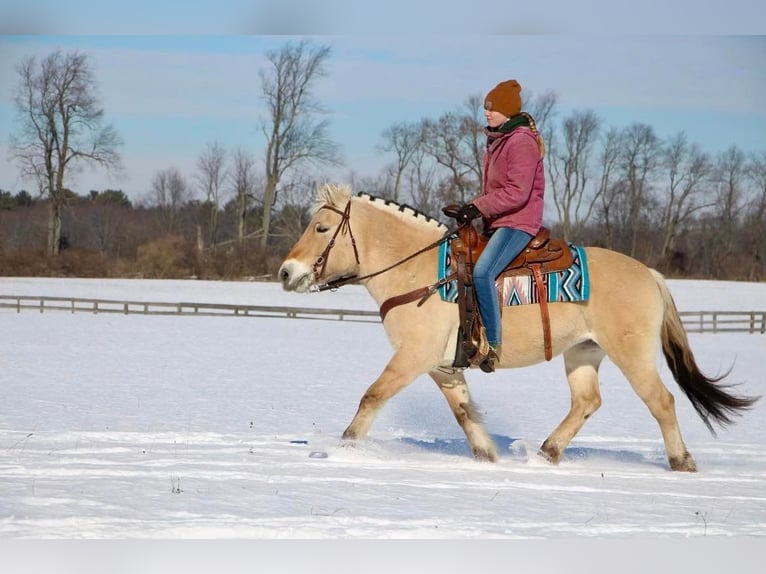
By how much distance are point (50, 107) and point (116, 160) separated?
3171 millimetres

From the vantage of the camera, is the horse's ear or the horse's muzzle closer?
the horse's muzzle

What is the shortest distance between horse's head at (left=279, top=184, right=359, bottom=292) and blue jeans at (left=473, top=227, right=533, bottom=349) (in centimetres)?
105

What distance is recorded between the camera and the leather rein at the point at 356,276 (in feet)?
21.9

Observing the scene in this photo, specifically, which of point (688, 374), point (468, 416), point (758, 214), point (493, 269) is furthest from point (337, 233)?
point (758, 214)

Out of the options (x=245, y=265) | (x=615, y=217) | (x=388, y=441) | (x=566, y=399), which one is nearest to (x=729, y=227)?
(x=615, y=217)

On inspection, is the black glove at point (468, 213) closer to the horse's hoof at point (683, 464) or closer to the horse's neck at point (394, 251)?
the horse's neck at point (394, 251)

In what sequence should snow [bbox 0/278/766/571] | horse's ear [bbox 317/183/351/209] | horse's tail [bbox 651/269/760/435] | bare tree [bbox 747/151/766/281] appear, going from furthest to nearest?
bare tree [bbox 747/151/766/281], horse's tail [bbox 651/269/760/435], horse's ear [bbox 317/183/351/209], snow [bbox 0/278/766/571]

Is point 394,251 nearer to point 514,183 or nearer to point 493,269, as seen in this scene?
point 493,269

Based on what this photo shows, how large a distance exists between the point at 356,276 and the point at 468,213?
1077 mm

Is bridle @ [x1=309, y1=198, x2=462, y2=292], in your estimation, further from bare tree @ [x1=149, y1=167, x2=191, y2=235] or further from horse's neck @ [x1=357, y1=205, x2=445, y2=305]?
bare tree @ [x1=149, y1=167, x2=191, y2=235]

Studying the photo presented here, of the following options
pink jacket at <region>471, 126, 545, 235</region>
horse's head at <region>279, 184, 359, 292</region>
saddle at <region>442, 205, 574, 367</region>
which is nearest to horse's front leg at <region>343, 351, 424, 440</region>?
saddle at <region>442, 205, 574, 367</region>

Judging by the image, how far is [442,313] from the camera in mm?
6633

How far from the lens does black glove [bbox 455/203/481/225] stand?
6.47 metres

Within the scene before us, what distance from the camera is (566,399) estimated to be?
1449cm
